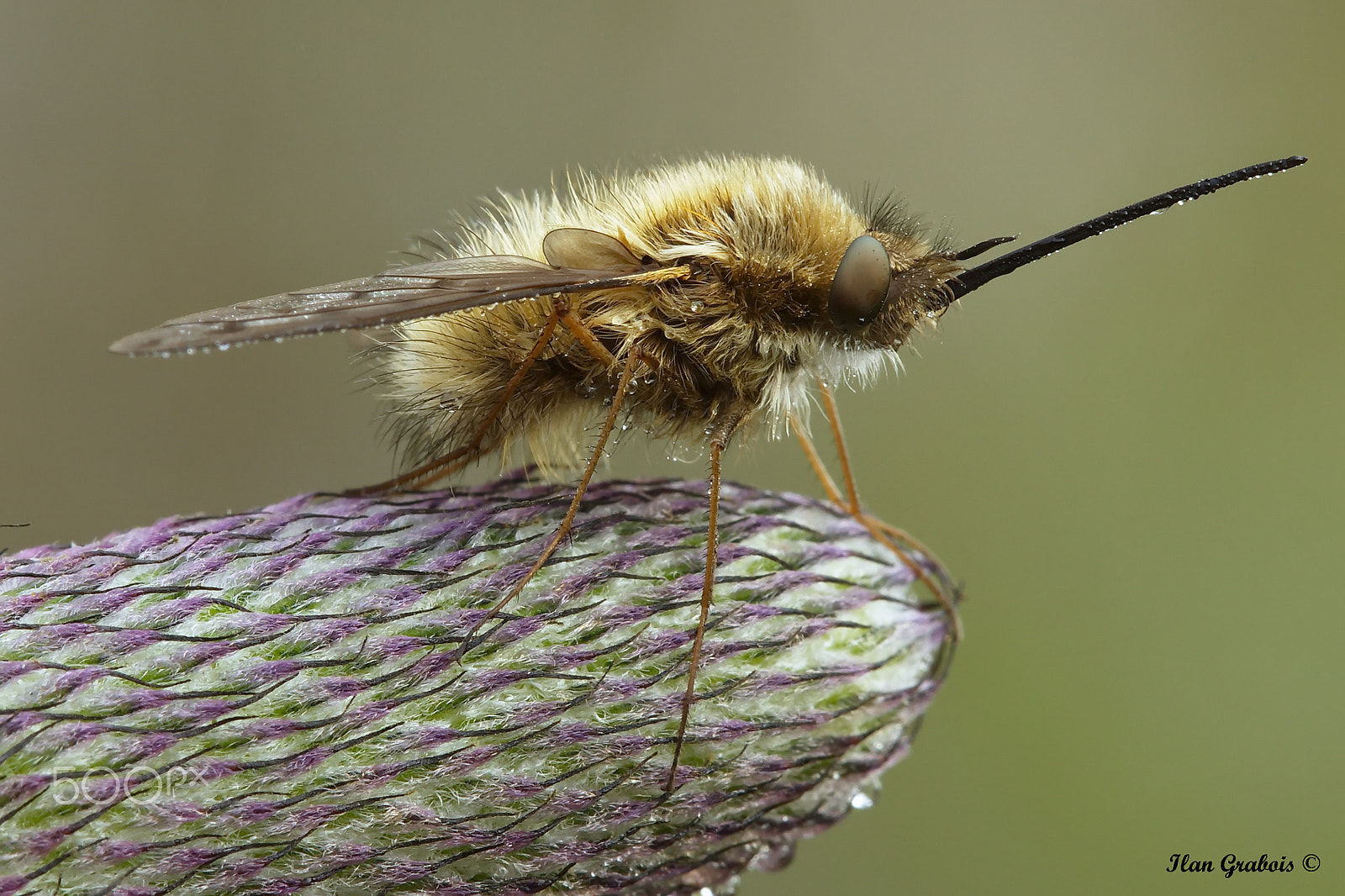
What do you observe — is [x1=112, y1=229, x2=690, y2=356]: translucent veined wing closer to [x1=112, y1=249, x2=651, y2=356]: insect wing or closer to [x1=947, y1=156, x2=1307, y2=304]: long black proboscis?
[x1=112, y1=249, x2=651, y2=356]: insect wing

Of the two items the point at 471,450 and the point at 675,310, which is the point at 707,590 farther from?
the point at 471,450

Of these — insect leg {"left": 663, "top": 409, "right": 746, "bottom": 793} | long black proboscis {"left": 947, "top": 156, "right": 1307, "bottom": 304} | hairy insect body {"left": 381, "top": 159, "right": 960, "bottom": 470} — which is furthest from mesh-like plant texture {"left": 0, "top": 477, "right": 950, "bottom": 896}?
long black proboscis {"left": 947, "top": 156, "right": 1307, "bottom": 304}

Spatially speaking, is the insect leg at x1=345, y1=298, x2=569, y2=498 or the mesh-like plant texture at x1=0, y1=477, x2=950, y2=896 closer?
the mesh-like plant texture at x1=0, y1=477, x2=950, y2=896

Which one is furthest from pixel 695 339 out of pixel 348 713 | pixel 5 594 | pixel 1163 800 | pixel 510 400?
pixel 1163 800

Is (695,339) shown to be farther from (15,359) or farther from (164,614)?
(15,359)

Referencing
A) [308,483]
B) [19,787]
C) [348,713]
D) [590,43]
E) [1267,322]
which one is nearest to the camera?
[19,787]
